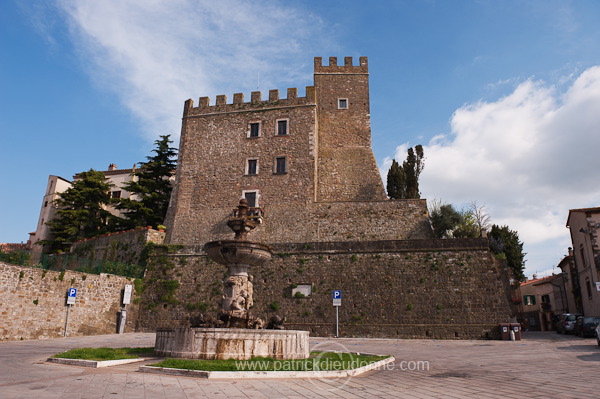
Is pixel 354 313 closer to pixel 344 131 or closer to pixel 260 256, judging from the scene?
pixel 260 256

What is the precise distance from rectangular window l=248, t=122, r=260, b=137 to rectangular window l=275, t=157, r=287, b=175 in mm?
2799

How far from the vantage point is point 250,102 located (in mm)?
33094

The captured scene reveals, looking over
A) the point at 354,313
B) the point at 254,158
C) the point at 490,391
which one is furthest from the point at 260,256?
the point at 254,158

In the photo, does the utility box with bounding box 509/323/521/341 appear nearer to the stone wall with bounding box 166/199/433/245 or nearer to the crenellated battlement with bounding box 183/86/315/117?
the stone wall with bounding box 166/199/433/245

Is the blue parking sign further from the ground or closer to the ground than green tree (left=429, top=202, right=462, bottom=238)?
closer to the ground

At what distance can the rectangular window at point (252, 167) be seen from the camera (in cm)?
3099

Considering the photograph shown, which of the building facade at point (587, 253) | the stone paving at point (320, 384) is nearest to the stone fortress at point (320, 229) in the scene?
the building facade at point (587, 253)

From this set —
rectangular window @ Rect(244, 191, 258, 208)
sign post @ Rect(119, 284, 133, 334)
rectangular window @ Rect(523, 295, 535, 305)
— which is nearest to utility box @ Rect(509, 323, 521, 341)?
rectangular window @ Rect(244, 191, 258, 208)

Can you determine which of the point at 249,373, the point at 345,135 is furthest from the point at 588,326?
the point at 345,135

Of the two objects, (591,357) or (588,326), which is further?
(588,326)

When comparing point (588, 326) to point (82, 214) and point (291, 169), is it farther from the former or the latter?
point (82, 214)

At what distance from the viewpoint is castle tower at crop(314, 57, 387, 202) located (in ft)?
101

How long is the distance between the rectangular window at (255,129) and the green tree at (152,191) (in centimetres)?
740

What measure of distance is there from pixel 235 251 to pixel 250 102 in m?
23.6
